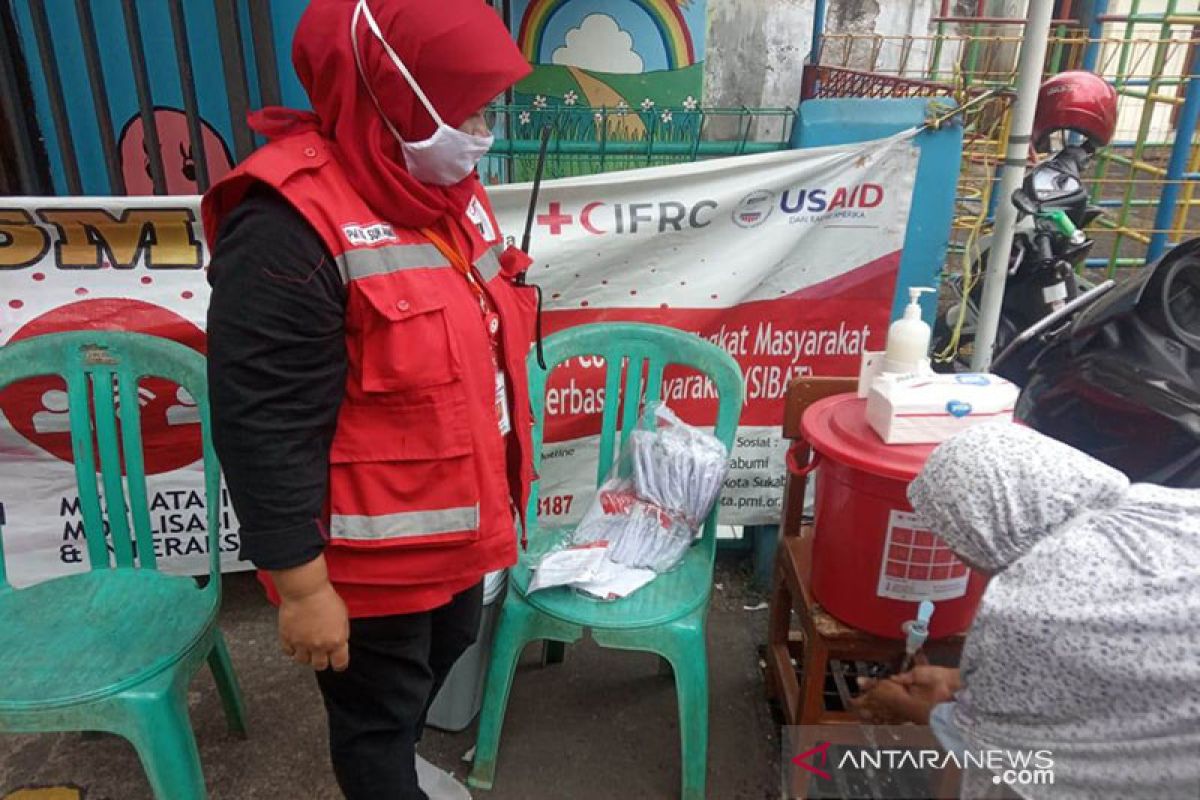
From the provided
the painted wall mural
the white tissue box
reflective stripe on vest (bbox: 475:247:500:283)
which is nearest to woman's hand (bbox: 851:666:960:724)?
the white tissue box

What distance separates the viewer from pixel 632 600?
1911 millimetres

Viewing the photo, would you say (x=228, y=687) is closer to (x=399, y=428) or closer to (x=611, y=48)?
(x=399, y=428)

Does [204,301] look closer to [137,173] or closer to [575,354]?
[137,173]

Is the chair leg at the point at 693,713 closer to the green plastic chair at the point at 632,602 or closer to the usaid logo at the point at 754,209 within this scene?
the green plastic chair at the point at 632,602

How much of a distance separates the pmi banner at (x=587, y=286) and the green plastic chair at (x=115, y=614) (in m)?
0.47

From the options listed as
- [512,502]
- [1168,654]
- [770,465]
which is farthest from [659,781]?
[1168,654]

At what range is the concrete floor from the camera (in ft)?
6.73

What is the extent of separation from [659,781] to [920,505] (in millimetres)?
1304

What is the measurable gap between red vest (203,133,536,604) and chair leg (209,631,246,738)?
3.10ft

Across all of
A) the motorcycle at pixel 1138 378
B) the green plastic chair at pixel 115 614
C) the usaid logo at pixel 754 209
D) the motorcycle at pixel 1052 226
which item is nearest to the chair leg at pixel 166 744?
the green plastic chair at pixel 115 614

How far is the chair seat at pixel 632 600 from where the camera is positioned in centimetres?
186

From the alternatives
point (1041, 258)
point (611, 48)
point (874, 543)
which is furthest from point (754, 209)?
point (611, 48)

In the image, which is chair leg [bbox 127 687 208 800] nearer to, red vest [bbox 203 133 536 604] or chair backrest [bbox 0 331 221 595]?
chair backrest [bbox 0 331 221 595]

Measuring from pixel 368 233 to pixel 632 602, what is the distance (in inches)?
42.7
